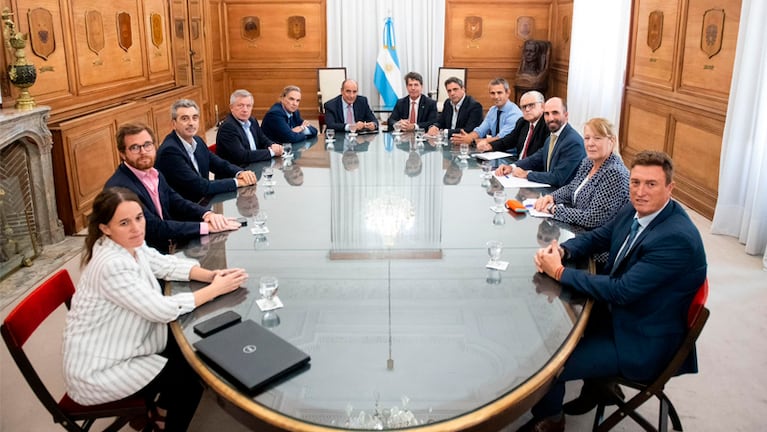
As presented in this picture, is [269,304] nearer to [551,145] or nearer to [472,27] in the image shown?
[551,145]

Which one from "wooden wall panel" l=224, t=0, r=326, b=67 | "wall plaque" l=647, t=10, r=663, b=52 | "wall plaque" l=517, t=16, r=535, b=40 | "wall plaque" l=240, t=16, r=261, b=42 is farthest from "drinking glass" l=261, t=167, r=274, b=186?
"wall plaque" l=517, t=16, r=535, b=40

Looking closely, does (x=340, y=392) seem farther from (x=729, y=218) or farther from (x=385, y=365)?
(x=729, y=218)

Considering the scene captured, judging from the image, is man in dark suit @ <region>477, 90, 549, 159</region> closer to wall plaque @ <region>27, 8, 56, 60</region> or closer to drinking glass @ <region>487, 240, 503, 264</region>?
drinking glass @ <region>487, 240, 503, 264</region>

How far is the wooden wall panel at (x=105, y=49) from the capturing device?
5355 millimetres

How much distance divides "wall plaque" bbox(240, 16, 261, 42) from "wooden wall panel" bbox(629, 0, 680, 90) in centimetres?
558

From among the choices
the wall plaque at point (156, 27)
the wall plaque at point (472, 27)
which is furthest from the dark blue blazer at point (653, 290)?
the wall plaque at point (472, 27)

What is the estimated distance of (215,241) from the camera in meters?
2.62

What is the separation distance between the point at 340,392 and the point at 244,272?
2.63 ft

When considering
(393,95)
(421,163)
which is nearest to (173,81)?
(393,95)

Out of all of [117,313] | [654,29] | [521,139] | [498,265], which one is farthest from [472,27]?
[117,313]

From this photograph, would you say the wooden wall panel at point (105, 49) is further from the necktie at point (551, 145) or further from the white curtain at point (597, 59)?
the white curtain at point (597, 59)

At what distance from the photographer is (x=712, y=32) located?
5.24m

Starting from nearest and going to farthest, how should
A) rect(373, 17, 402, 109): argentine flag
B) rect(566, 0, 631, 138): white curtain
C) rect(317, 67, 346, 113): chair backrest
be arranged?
rect(566, 0, 631, 138): white curtain → rect(317, 67, 346, 113): chair backrest → rect(373, 17, 402, 109): argentine flag

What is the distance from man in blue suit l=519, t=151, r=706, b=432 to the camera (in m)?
2.00
